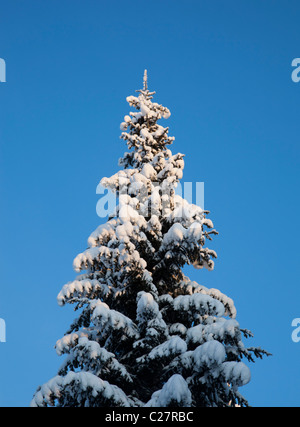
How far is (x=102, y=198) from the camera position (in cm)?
1612

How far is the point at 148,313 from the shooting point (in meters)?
12.2

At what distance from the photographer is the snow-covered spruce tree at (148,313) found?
A: 36.1 feet

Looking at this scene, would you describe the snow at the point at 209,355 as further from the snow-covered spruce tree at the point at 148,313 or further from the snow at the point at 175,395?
the snow at the point at 175,395

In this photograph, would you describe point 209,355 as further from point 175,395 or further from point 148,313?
point 148,313

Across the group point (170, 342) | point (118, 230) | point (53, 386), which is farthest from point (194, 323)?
point (53, 386)

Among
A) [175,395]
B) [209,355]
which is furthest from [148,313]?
[175,395]

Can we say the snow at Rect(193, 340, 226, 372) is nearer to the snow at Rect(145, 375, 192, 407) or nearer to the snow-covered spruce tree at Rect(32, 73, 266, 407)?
the snow-covered spruce tree at Rect(32, 73, 266, 407)

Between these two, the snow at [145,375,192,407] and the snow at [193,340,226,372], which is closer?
the snow at [145,375,192,407]

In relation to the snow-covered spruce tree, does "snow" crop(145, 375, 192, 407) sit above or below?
below

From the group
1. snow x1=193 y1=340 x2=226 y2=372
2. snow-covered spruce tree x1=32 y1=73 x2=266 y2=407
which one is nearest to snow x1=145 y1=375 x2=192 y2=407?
snow-covered spruce tree x1=32 y1=73 x2=266 y2=407

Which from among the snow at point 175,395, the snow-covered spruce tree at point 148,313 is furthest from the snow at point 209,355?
the snow at point 175,395

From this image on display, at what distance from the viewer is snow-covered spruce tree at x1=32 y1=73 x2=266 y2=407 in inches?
434

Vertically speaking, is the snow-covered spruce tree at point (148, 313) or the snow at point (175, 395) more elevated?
the snow-covered spruce tree at point (148, 313)

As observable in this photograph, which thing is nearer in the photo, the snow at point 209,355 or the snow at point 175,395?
the snow at point 175,395
